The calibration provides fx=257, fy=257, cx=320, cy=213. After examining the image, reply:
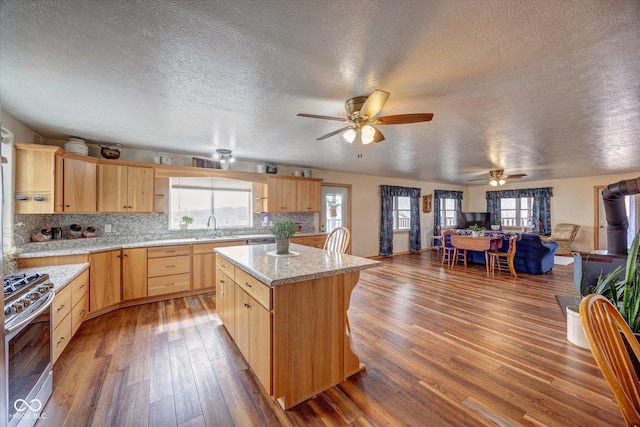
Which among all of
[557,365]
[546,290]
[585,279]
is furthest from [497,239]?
[557,365]

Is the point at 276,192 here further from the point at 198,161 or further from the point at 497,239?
the point at 497,239

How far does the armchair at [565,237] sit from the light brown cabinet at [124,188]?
31.2 ft

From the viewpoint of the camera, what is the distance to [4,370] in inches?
46.2

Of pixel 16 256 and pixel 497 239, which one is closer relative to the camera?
pixel 16 256

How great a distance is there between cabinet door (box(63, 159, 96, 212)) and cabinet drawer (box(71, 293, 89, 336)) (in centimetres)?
112

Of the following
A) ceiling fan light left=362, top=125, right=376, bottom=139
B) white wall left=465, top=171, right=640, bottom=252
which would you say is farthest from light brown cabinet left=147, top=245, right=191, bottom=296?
white wall left=465, top=171, right=640, bottom=252

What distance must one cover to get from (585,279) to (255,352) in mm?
4401

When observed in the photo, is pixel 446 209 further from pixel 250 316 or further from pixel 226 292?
pixel 250 316

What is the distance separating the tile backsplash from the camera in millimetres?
3027

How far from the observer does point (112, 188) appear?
360 centimetres

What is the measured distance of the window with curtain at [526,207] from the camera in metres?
8.04

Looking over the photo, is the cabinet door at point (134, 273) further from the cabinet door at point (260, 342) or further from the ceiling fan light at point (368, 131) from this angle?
the ceiling fan light at point (368, 131)

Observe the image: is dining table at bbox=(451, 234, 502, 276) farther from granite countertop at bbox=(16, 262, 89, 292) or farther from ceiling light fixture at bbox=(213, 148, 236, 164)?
granite countertop at bbox=(16, 262, 89, 292)

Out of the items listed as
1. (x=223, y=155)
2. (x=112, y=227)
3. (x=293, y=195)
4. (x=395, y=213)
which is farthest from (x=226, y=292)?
(x=395, y=213)
